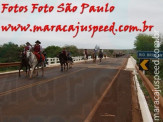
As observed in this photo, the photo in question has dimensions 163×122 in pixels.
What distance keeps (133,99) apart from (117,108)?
223cm

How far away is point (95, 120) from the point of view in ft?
25.1

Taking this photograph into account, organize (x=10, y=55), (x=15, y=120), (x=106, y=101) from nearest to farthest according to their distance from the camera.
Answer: (x=15, y=120)
(x=106, y=101)
(x=10, y=55)

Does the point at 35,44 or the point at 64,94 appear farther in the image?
the point at 35,44

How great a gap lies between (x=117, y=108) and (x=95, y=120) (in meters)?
1.89

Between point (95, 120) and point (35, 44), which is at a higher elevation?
point (35, 44)

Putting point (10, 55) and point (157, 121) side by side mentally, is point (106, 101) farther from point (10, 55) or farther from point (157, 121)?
point (10, 55)

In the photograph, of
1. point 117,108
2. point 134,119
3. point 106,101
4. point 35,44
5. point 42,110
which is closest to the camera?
point 134,119

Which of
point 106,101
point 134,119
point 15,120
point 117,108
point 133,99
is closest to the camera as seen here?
point 15,120

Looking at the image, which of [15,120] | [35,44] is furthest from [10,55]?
[15,120]

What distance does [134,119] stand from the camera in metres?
7.86

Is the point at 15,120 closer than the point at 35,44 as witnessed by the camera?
Yes

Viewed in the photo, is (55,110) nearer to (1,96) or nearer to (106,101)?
(106,101)

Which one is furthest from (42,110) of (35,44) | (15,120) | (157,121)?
(35,44)

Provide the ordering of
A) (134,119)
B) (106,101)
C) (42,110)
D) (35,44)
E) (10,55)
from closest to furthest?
(134,119) < (42,110) < (106,101) < (35,44) < (10,55)
